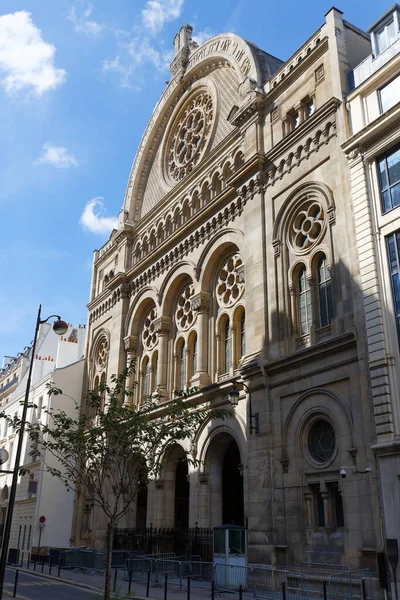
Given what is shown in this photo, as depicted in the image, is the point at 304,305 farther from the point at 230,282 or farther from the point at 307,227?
the point at 230,282

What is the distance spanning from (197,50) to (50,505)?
103 feet

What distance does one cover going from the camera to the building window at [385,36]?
20.5 meters

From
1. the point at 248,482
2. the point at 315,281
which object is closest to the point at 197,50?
the point at 315,281

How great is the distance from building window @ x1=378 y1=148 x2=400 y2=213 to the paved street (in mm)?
15405

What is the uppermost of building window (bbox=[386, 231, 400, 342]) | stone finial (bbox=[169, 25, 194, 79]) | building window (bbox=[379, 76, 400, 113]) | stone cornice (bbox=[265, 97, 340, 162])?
stone finial (bbox=[169, 25, 194, 79])

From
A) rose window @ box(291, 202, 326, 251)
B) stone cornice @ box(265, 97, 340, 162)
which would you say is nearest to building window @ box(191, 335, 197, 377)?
rose window @ box(291, 202, 326, 251)

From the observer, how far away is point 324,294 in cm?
2156

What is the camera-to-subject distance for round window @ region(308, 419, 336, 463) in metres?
19.6

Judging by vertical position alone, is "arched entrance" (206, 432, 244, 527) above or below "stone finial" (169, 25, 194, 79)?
below

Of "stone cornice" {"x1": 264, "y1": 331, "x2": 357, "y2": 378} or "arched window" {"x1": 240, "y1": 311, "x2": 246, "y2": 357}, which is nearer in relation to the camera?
"stone cornice" {"x1": 264, "y1": 331, "x2": 357, "y2": 378}

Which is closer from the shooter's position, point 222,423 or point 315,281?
point 315,281

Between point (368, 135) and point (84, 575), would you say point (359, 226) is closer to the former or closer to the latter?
point (368, 135)

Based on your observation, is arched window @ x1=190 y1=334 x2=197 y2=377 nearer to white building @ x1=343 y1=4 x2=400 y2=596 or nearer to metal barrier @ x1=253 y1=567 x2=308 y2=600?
metal barrier @ x1=253 y1=567 x2=308 y2=600

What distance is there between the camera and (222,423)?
24969 mm
